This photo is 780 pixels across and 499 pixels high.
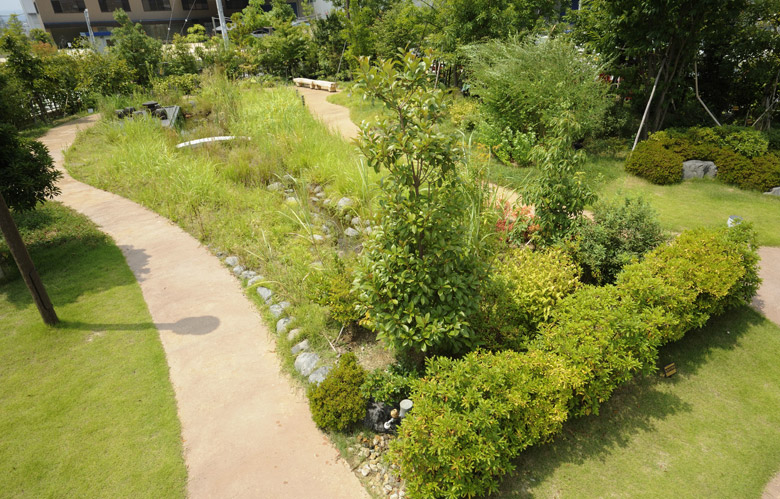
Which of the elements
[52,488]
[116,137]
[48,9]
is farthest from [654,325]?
[48,9]

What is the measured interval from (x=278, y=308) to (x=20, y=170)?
3613 mm

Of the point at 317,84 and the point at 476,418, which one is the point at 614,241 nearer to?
the point at 476,418

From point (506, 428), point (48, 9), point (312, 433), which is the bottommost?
point (312, 433)

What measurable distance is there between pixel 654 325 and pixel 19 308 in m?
6.28

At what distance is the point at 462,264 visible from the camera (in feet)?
11.2

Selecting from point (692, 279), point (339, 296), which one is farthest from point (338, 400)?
point (692, 279)

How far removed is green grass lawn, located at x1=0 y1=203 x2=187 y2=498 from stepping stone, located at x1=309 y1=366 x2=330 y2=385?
Answer: 1071 millimetres

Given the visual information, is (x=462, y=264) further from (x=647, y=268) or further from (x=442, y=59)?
(x=442, y=59)

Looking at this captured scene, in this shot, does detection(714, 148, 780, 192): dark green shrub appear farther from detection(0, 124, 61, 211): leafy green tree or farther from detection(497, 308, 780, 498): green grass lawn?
detection(0, 124, 61, 211): leafy green tree

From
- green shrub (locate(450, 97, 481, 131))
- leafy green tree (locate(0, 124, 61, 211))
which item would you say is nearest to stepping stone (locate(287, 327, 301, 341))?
leafy green tree (locate(0, 124, 61, 211))

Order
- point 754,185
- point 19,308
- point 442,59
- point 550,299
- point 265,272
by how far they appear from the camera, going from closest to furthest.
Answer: point 550,299
point 19,308
point 265,272
point 754,185
point 442,59

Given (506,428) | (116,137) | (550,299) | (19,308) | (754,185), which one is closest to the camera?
(506,428)

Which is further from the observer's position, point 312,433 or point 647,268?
point 647,268

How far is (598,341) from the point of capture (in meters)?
3.20
